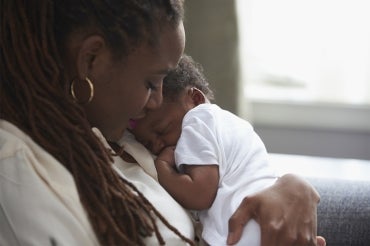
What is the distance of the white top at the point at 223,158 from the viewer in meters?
1.30

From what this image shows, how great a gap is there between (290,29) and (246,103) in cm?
32

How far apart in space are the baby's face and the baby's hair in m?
0.02

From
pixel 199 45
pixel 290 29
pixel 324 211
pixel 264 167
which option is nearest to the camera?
pixel 264 167

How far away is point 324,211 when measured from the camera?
5.03 ft

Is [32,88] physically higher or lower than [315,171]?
higher

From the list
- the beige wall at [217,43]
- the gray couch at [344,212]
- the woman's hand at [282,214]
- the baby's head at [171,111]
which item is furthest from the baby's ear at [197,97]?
the beige wall at [217,43]

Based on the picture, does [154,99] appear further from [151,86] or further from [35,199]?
[35,199]

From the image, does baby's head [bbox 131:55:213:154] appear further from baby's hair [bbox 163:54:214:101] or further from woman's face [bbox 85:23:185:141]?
Answer: woman's face [bbox 85:23:185:141]

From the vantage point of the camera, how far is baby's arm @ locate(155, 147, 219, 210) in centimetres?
128

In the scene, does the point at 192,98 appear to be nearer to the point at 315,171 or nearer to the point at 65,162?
the point at 65,162

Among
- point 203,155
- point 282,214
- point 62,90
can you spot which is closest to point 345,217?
point 282,214

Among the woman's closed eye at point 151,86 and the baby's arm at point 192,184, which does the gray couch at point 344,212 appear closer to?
the baby's arm at point 192,184

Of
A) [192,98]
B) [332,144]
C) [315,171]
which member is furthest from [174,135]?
[332,144]

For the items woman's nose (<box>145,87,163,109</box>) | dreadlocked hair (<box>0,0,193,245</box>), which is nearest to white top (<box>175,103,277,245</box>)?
woman's nose (<box>145,87,163,109</box>)
